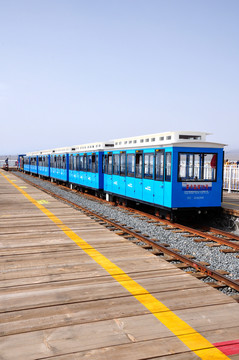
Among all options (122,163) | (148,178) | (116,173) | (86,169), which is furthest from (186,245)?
(86,169)

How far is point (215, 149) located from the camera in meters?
11.1

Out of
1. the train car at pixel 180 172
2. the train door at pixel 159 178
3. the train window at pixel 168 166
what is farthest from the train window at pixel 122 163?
the train window at pixel 168 166

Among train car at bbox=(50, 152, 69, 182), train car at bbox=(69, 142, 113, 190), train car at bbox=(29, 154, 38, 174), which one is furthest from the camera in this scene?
train car at bbox=(29, 154, 38, 174)

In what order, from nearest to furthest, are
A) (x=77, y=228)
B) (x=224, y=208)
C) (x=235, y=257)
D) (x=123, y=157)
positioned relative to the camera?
(x=235, y=257) → (x=77, y=228) → (x=224, y=208) → (x=123, y=157)

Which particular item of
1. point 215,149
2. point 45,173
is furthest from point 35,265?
point 45,173

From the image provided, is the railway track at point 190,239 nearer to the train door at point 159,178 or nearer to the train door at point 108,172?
the train door at point 159,178

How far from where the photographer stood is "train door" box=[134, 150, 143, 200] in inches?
494

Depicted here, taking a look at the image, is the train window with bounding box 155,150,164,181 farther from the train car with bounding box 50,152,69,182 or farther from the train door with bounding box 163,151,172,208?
the train car with bounding box 50,152,69,182

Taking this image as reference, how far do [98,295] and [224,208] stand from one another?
8.97 metres

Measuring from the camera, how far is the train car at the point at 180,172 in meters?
10.6

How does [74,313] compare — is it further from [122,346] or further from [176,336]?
[176,336]

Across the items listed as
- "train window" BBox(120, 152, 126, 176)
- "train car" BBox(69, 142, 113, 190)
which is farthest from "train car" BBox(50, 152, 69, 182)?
"train window" BBox(120, 152, 126, 176)

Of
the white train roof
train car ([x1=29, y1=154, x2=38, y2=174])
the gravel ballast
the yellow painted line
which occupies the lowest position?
the gravel ballast

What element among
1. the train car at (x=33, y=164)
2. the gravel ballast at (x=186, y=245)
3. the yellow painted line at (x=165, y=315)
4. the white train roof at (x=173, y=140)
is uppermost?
the white train roof at (x=173, y=140)
